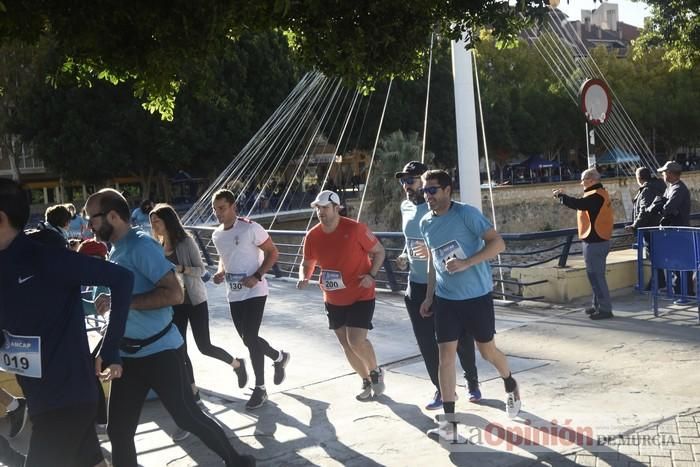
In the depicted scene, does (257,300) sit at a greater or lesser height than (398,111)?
lesser

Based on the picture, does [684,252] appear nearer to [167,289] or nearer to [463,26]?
[463,26]

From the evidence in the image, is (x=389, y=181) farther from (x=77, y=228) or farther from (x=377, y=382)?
(x=377, y=382)

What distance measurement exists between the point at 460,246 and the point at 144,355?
87.5 inches

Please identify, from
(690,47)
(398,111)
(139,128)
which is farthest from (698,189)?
(690,47)

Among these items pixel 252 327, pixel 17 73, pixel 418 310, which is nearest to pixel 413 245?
pixel 418 310

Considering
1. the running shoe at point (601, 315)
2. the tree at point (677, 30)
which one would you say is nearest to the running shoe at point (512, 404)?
the running shoe at point (601, 315)

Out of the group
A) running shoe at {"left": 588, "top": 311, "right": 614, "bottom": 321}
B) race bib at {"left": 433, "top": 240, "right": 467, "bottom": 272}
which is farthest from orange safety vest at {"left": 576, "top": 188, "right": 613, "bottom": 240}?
race bib at {"left": 433, "top": 240, "right": 467, "bottom": 272}

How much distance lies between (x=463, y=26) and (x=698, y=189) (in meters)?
50.0

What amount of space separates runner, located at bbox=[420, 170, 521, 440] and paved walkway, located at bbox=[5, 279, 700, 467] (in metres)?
0.42

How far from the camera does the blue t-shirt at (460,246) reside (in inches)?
223

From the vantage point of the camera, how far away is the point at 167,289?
15.1 ft

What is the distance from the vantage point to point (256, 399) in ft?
22.1

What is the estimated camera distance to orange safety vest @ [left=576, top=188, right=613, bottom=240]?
30.0 feet

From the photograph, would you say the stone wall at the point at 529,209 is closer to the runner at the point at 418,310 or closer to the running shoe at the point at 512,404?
the runner at the point at 418,310
